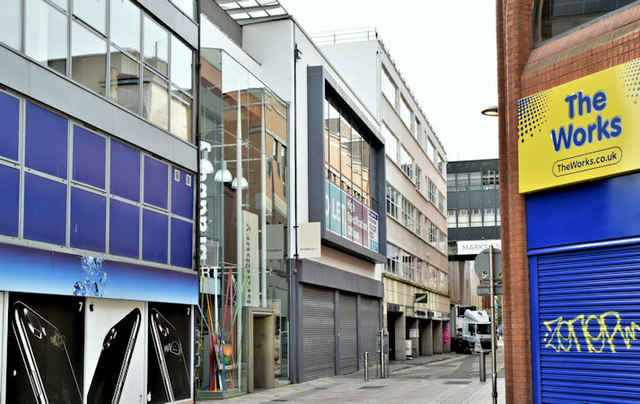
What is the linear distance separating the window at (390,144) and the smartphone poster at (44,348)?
98.2 feet

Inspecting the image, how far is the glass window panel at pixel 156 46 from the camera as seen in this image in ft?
57.1

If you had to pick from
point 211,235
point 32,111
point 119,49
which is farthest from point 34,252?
point 211,235

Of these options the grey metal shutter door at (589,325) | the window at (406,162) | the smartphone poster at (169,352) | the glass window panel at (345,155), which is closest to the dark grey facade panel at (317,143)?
the glass window panel at (345,155)

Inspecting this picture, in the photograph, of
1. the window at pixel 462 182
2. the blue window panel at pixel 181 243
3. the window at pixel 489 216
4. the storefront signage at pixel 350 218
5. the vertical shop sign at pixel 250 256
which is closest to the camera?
the blue window panel at pixel 181 243

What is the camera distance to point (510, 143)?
41.1ft

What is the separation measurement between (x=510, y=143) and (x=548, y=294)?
7.70 ft

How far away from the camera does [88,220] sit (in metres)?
14.7

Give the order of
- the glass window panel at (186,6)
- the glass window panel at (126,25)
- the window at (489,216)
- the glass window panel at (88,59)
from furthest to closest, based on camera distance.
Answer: the window at (489,216)
the glass window panel at (186,6)
the glass window panel at (126,25)
the glass window panel at (88,59)

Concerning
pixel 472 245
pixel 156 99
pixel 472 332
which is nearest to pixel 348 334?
pixel 156 99

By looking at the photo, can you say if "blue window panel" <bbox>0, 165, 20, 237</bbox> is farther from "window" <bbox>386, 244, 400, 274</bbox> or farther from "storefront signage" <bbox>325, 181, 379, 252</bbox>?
"window" <bbox>386, 244, 400, 274</bbox>

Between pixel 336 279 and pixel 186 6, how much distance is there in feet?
47.8

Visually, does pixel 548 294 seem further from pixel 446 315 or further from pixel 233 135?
pixel 446 315

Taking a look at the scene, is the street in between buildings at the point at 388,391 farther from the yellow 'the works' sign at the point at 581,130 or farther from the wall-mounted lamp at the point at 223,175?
the yellow 'the works' sign at the point at 581,130

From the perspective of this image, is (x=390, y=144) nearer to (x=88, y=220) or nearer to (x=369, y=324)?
(x=369, y=324)
